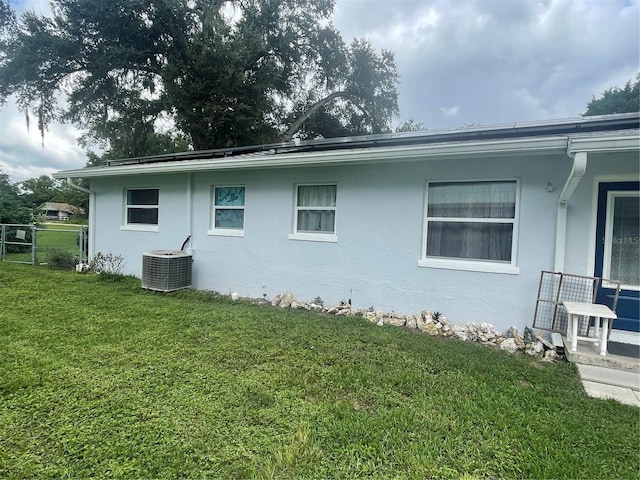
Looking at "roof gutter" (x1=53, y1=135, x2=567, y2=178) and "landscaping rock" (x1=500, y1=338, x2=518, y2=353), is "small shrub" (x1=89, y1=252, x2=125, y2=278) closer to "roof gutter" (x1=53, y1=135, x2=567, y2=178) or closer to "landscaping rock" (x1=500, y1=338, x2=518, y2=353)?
"roof gutter" (x1=53, y1=135, x2=567, y2=178)

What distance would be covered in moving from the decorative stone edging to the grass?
0.28 meters

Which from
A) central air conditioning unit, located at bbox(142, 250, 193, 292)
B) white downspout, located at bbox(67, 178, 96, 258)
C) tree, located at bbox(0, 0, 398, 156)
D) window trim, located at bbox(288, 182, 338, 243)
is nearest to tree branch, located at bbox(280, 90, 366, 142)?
tree, located at bbox(0, 0, 398, 156)

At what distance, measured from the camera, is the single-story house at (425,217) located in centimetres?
440

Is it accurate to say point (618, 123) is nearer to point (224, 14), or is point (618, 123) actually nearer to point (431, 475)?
point (431, 475)

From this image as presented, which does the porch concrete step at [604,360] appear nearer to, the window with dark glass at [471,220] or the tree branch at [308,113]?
the window with dark glass at [471,220]

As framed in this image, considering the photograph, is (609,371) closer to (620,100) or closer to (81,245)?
(81,245)

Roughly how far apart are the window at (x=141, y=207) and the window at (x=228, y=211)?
198 cm

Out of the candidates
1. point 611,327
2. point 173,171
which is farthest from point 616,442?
point 173,171

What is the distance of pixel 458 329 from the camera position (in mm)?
4855

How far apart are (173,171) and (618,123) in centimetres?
802

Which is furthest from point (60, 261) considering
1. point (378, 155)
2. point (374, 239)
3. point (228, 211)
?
point (378, 155)

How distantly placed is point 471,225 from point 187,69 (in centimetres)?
1214

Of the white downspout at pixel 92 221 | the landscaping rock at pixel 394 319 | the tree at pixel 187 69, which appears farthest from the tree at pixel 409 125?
the landscaping rock at pixel 394 319

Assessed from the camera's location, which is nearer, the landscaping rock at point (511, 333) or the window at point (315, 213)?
the landscaping rock at point (511, 333)
